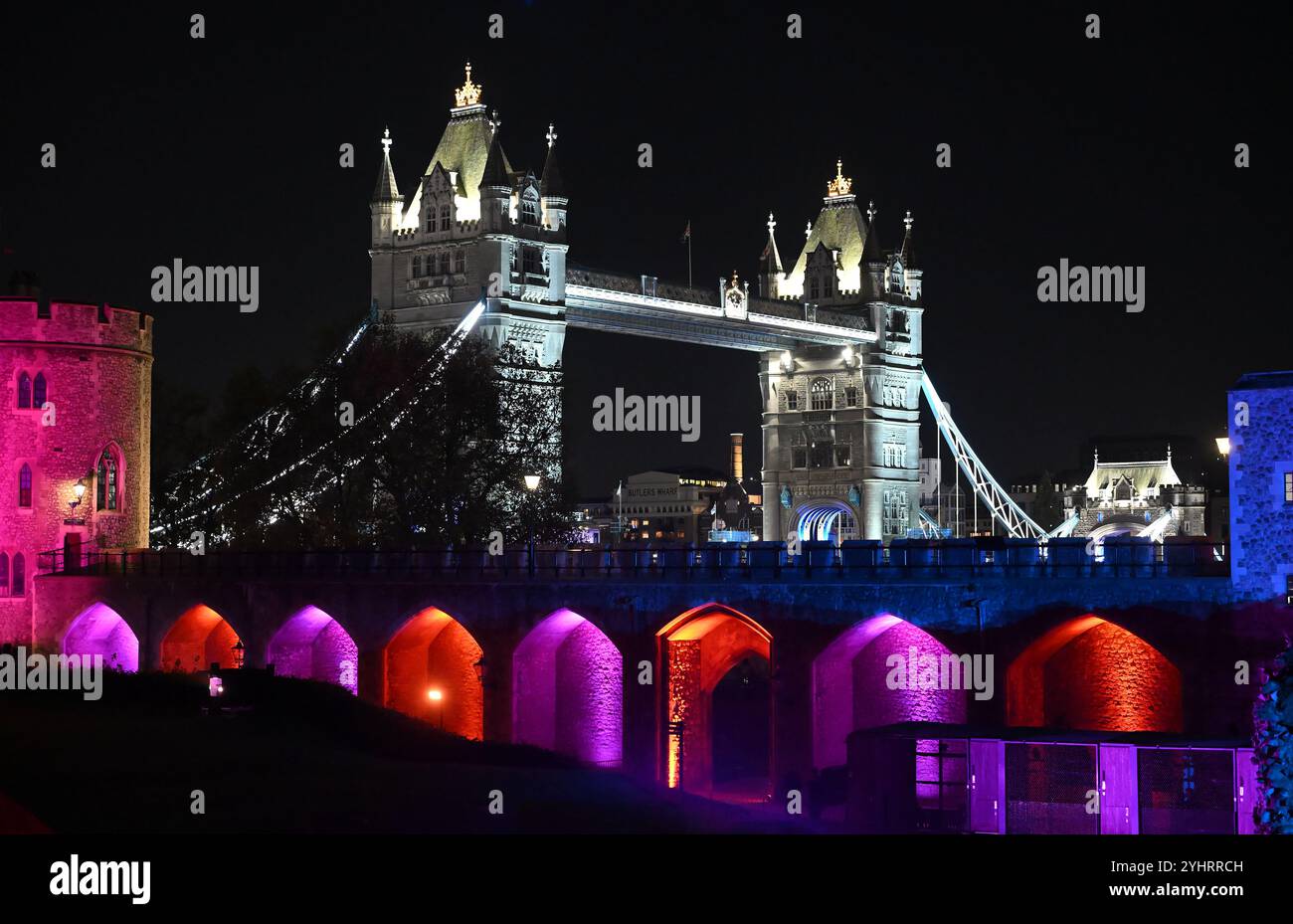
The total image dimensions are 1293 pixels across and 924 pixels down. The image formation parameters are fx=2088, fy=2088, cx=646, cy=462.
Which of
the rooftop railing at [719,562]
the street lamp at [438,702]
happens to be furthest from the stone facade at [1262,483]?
the street lamp at [438,702]

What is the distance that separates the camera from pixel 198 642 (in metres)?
52.7

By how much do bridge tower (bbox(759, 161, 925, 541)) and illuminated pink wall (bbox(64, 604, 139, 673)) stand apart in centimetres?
5316

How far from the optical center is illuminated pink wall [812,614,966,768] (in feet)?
136

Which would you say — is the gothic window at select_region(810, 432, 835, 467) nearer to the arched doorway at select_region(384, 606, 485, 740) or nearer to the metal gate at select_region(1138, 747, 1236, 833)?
the arched doorway at select_region(384, 606, 485, 740)

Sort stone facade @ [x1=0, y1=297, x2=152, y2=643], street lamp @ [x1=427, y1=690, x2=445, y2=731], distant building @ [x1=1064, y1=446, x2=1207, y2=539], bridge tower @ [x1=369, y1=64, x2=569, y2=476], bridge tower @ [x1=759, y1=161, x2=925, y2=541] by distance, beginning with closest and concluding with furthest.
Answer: street lamp @ [x1=427, y1=690, x2=445, y2=731]
stone facade @ [x1=0, y1=297, x2=152, y2=643]
bridge tower @ [x1=369, y1=64, x2=569, y2=476]
bridge tower @ [x1=759, y1=161, x2=925, y2=541]
distant building @ [x1=1064, y1=446, x2=1207, y2=539]

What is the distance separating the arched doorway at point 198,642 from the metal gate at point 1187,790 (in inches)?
1010

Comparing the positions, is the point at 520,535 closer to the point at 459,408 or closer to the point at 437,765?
the point at 459,408

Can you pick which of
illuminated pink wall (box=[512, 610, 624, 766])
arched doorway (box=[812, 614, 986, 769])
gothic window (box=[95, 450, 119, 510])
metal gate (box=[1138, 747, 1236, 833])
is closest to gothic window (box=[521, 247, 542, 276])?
gothic window (box=[95, 450, 119, 510])

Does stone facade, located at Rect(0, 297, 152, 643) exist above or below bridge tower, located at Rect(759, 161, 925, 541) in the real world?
below

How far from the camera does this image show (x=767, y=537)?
→ 105 m

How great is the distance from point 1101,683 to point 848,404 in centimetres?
6274

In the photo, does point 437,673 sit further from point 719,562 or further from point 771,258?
point 771,258
